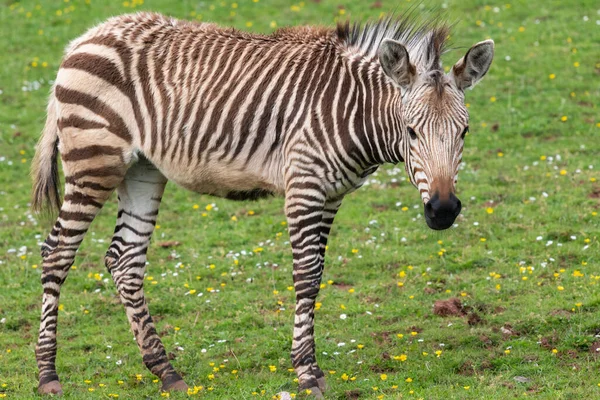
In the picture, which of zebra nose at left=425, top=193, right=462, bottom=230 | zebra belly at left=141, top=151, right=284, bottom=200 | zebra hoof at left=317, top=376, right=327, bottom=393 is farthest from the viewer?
zebra belly at left=141, top=151, right=284, bottom=200

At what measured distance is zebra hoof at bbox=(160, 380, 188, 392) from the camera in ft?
26.5

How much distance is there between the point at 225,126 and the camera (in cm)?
813

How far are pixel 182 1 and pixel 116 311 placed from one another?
1294cm

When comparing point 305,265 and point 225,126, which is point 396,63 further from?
point 305,265

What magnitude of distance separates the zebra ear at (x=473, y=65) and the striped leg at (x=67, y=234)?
3199 mm

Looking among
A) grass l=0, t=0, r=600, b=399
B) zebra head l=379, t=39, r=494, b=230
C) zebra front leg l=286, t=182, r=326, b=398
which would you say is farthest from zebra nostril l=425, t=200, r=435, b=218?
grass l=0, t=0, r=600, b=399

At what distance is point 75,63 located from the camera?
8258 mm

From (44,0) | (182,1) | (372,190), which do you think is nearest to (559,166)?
(372,190)

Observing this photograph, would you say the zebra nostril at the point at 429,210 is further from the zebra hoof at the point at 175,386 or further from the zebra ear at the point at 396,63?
the zebra hoof at the point at 175,386

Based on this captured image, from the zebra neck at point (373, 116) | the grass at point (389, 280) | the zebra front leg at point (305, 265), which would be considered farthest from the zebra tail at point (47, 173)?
the zebra neck at point (373, 116)

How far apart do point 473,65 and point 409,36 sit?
85 centimetres

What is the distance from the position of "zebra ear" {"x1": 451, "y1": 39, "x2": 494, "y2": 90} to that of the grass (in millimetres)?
1022

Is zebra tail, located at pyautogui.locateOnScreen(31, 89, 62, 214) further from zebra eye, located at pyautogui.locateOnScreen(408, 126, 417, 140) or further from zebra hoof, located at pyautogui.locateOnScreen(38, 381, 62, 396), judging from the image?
zebra eye, located at pyautogui.locateOnScreen(408, 126, 417, 140)

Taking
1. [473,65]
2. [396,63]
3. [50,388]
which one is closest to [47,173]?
[50,388]
